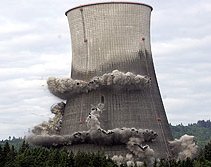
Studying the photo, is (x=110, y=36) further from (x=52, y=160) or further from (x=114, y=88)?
(x=52, y=160)

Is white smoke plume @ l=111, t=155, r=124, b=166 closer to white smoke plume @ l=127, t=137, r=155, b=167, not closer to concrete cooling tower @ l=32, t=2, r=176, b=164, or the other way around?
concrete cooling tower @ l=32, t=2, r=176, b=164

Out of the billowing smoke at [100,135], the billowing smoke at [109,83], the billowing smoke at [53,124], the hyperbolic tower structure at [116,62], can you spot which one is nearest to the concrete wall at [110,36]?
the hyperbolic tower structure at [116,62]

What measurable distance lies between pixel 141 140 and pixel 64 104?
608 cm

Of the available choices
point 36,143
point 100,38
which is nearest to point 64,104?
point 36,143

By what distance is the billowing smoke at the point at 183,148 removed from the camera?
1340 inches

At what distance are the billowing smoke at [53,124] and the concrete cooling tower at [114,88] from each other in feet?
6.50

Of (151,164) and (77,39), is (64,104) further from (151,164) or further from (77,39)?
(151,164)

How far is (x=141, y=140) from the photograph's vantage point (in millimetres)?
32375

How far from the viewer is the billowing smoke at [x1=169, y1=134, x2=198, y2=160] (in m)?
34.0

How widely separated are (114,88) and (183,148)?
206 inches

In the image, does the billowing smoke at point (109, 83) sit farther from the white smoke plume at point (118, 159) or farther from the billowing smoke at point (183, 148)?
the billowing smoke at point (183, 148)

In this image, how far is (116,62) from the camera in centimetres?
3303

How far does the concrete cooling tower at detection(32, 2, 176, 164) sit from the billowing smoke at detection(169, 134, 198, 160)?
0.70 m

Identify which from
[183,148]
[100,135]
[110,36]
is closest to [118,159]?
[100,135]
